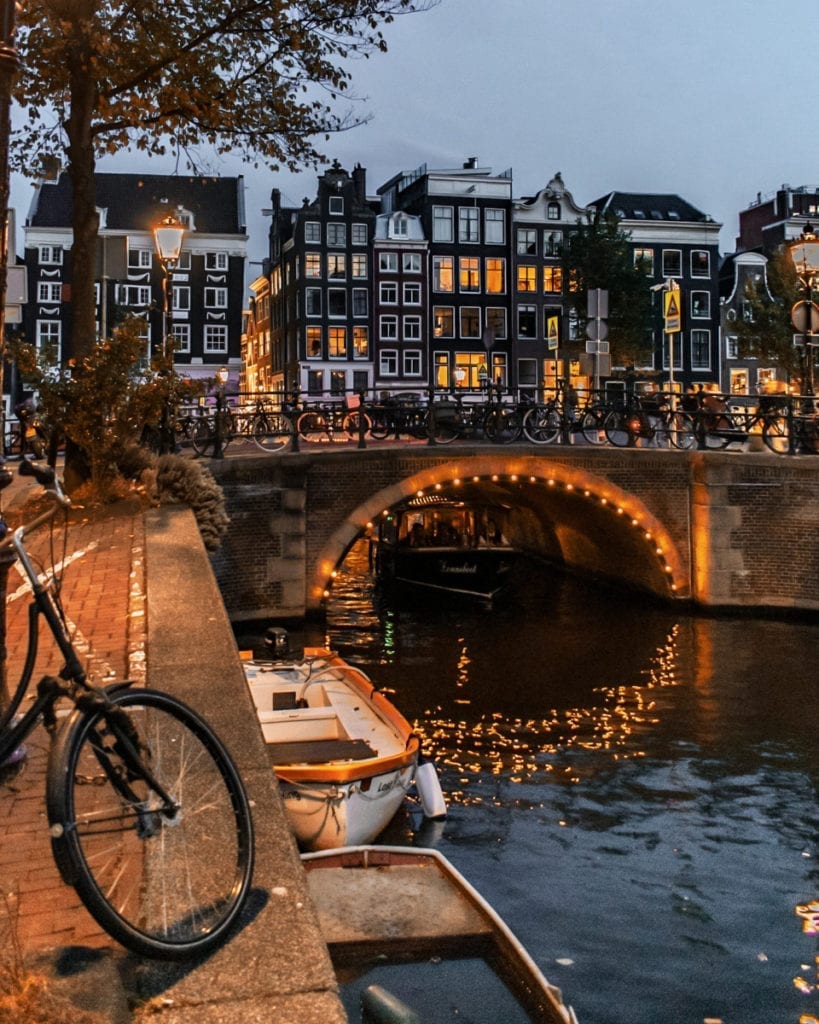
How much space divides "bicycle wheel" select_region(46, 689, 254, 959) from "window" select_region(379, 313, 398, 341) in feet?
169

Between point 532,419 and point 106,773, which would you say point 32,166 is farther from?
point 106,773

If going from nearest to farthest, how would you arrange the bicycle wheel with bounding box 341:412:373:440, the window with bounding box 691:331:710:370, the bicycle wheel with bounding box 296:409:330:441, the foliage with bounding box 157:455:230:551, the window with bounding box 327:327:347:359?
the foliage with bounding box 157:455:230:551
the bicycle wheel with bounding box 341:412:373:440
the bicycle wheel with bounding box 296:409:330:441
the window with bounding box 327:327:347:359
the window with bounding box 691:331:710:370

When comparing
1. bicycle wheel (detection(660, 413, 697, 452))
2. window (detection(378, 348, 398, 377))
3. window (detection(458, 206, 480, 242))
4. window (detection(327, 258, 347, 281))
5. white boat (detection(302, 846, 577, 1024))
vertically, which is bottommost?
white boat (detection(302, 846, 577, 1024))

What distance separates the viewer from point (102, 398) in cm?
1335

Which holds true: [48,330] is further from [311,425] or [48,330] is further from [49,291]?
[311,425]

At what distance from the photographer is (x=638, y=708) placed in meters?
15.6

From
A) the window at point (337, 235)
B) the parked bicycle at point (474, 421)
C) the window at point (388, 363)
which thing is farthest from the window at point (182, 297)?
the parked bicycle at point (474, 421)

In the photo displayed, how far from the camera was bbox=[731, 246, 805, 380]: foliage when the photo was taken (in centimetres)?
4484

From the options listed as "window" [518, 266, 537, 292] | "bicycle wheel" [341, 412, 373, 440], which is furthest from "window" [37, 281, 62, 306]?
"bicycle wheel" [341, 412, 373, 440]

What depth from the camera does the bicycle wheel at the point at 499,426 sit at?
886 inches

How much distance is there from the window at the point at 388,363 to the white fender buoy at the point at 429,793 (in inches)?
1750

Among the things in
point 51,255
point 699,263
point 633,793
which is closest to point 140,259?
point 51,255

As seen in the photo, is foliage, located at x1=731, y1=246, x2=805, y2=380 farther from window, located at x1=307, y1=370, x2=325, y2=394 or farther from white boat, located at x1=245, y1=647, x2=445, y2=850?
white boat, located at x1=245, y1=647, x2=445, y2=850

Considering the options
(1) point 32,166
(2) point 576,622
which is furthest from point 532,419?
(1) point 32,166
